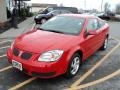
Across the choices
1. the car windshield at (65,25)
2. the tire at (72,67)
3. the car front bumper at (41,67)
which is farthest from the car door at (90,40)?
the car front bumper at (41,67)

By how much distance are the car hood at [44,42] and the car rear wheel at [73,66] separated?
1.21ft

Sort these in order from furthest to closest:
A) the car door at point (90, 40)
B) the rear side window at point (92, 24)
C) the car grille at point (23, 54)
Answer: the rear side window at point (92, 24) → the car door at point (90, 40) → the car grille at point (23, 54)

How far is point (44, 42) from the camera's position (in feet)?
20.2

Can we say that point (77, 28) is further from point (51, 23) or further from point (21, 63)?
point (21, 63)

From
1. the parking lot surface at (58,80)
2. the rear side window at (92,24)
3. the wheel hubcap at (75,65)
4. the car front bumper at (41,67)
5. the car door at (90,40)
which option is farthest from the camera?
the rear side window at (92,24)

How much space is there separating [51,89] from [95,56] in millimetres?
3529

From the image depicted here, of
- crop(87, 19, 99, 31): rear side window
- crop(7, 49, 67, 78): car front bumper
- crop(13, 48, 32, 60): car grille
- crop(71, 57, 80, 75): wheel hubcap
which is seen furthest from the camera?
crop(87, 19, 99, 31): rear side window

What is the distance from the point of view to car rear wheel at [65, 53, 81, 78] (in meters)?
6.20

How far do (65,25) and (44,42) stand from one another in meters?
1.39

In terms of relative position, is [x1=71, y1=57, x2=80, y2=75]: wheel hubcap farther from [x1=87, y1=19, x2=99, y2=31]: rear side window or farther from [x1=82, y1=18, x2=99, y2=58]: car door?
[x1=87, y1=19, x2=99, y2=31]: rear side window

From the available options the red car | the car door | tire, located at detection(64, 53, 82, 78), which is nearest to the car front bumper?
the red car

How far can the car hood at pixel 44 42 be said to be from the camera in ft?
19.3

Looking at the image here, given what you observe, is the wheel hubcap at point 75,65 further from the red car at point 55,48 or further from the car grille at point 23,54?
the car grille at point 23,54

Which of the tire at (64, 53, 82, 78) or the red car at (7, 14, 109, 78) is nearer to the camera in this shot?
the red car at (7, 14, 109, 78)
